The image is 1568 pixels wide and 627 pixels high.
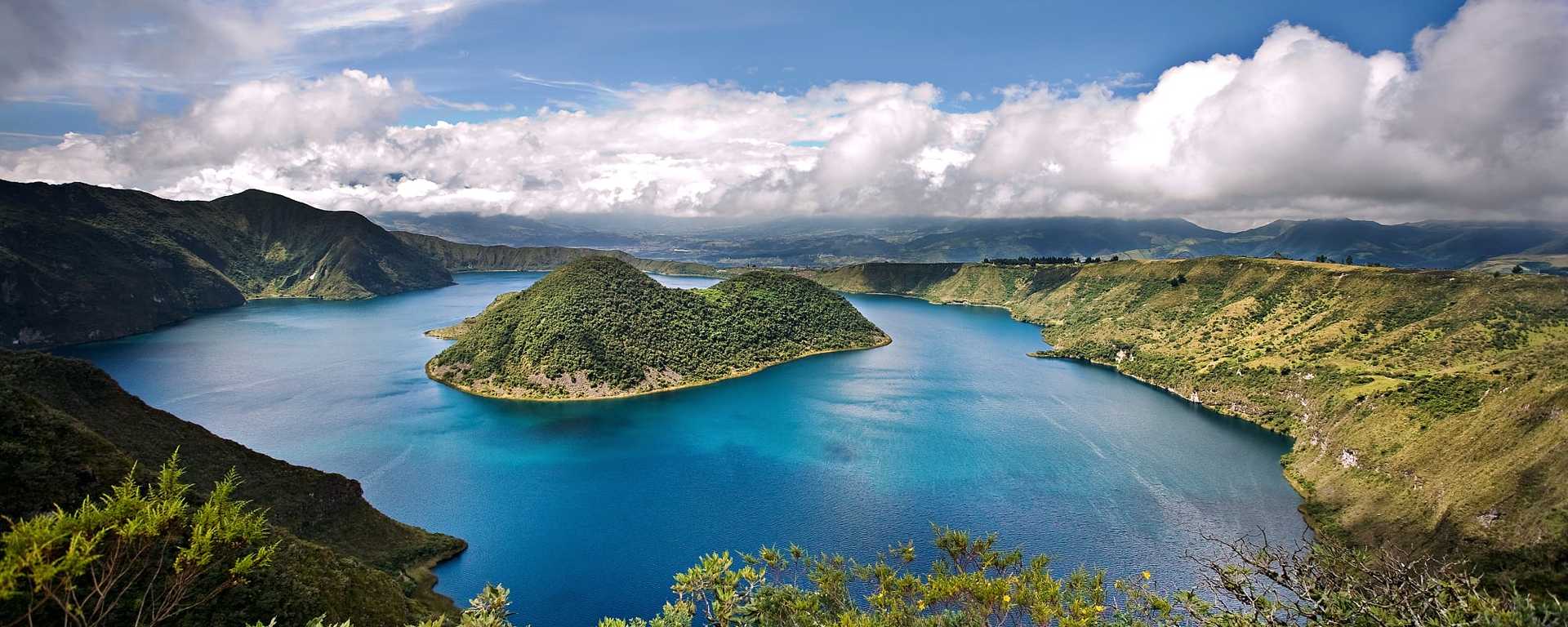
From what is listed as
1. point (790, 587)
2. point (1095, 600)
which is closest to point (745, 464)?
point (790, 587)

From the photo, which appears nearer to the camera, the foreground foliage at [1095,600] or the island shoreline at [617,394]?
the foreground foliage at [1095,600]

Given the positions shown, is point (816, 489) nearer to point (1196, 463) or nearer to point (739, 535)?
point (739, 535)

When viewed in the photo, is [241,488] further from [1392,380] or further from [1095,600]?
[1392,380]

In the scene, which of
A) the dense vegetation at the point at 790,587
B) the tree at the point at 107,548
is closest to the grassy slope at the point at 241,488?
the dense vegetation at the point at 790,587

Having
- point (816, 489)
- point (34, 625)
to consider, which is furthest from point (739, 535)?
point (34, 625)

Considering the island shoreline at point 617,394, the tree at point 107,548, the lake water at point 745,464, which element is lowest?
the lake water at point 745,464

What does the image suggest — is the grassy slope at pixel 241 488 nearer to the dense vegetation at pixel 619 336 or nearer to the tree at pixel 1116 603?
the tree at pixel 1116 603

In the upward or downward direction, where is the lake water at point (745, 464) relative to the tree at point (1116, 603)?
downward

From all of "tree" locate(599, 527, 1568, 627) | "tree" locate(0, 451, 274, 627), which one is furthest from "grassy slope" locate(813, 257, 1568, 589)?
"tree" locate(0, 451, 274, 627)

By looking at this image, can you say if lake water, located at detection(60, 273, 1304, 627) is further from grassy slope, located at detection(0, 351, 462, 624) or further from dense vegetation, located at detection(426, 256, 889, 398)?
dense vegetation, located at detection(426, 256, 889, 398)
